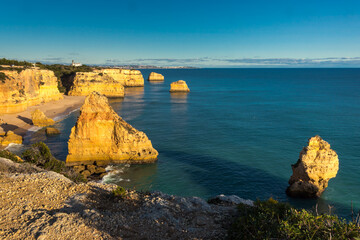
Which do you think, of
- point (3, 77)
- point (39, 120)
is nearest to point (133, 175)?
point (39, 120)

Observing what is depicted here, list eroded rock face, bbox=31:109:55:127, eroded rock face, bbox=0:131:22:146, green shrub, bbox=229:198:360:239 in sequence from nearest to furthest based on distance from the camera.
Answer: green shrub, bbox=229:198:360:239 < eroded rock face, bbox=0:131:22:146 < eroded rock face, bbox=31:109:55:127

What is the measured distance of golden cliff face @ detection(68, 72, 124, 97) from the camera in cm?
9594

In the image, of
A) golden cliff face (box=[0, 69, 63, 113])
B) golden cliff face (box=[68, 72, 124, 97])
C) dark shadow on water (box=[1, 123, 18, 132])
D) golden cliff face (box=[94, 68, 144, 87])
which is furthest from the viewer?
golden cliff face (box=[94, 68, 144, 87])

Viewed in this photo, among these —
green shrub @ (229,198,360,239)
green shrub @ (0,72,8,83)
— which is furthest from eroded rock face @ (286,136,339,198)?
green shrub @ (0,72,8,83)

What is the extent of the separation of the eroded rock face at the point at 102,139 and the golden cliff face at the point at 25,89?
3490cm

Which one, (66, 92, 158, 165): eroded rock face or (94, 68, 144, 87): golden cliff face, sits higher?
(94, 68, 144, 87): golden cliff face

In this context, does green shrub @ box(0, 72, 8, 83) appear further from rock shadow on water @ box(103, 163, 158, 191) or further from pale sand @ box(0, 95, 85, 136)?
rock shadow on water @ box(103, 163, 158, 191)

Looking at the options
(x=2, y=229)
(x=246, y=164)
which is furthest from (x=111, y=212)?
(x=246, y=164)

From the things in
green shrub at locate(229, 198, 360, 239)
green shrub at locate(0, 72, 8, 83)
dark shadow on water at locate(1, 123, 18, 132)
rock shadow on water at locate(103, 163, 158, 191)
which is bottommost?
rock shadow on water at locate(103, 163, 158, 191)

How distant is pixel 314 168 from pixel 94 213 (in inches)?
768

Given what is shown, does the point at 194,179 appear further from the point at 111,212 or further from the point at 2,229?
the point at 2,229

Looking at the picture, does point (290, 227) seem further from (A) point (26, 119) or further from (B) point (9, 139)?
(A) point (26, 119)

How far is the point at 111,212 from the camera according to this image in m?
12.8

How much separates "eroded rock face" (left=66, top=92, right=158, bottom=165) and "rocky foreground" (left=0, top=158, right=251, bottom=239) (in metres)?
14.1
